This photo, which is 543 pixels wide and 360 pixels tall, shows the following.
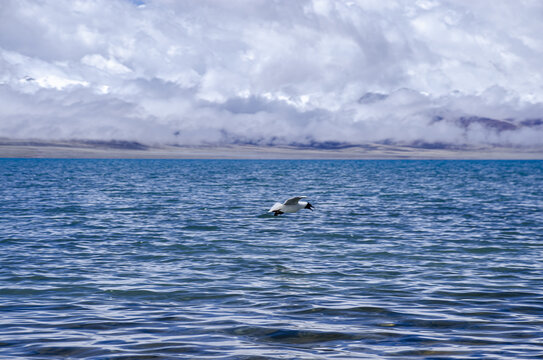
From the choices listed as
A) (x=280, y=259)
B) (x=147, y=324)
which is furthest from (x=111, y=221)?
(x=147, y=324)

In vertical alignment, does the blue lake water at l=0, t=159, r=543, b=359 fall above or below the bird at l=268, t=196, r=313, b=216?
below

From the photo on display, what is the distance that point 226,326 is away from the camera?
639 inches

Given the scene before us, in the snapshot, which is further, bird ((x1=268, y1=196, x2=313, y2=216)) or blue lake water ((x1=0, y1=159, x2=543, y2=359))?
bird ((x1=268, y1=196, x2=313, y2=216))

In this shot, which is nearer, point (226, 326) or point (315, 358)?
point (315, 358)

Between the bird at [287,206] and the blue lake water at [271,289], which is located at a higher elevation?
the bird at [287,206]

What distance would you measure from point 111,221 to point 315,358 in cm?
3149

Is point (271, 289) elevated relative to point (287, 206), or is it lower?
lower

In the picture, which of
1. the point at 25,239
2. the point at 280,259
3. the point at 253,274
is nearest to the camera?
the point at 253,274

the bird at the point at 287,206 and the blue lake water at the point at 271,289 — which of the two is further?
the bird at the point at 287,206

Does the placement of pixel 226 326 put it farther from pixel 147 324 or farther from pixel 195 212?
pixel 195 212

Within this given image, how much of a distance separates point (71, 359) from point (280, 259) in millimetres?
14561

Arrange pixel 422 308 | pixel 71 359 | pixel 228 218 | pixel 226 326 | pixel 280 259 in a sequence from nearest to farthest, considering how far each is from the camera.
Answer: pixel 71 359 < pixel 226 326 < pixel 422 308 < pixel 280 259 < pixel 228 218

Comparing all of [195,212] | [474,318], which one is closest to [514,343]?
[474,318]

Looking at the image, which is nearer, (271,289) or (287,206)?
(271,289)
